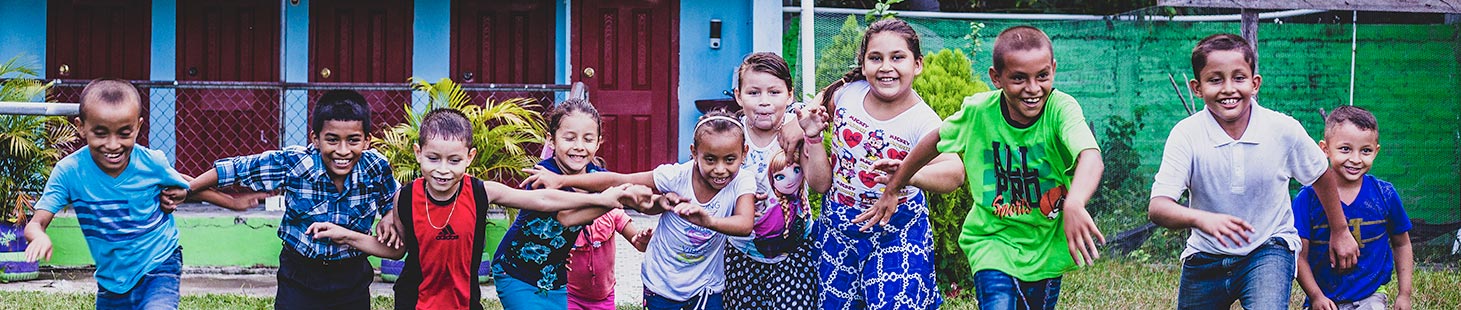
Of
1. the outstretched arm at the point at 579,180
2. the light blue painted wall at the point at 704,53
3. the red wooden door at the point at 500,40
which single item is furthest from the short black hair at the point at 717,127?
the red wooden door at the point at 500,40

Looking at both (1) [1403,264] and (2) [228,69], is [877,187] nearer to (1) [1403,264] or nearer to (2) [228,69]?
(1) [1403,264]

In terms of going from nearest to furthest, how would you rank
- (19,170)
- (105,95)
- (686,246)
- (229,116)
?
1. (105,95)
2. (686,246)
3. (19,170)
4. (229,116)

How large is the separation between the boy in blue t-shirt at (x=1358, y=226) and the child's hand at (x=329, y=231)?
343 cm

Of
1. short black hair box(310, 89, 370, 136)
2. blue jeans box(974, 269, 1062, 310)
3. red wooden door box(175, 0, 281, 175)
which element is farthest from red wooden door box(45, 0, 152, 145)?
blue jeans box(974, 269, 1062, 310)

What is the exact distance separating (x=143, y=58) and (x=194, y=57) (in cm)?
42

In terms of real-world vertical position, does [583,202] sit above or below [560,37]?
below

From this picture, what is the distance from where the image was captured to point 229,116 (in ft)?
35.4

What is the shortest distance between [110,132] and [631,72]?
6.81 m

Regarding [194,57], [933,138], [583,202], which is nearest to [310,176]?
[583,202]

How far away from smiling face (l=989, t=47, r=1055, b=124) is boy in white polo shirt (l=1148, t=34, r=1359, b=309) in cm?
50

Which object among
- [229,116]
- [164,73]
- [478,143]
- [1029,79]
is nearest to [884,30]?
[1029,79]

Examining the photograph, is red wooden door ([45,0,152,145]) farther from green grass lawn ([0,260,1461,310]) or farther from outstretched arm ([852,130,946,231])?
outstretched arm ([852,130,946,231])

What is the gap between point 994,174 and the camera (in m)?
4.09

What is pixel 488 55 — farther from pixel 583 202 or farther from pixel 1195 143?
pixel 1195 143
